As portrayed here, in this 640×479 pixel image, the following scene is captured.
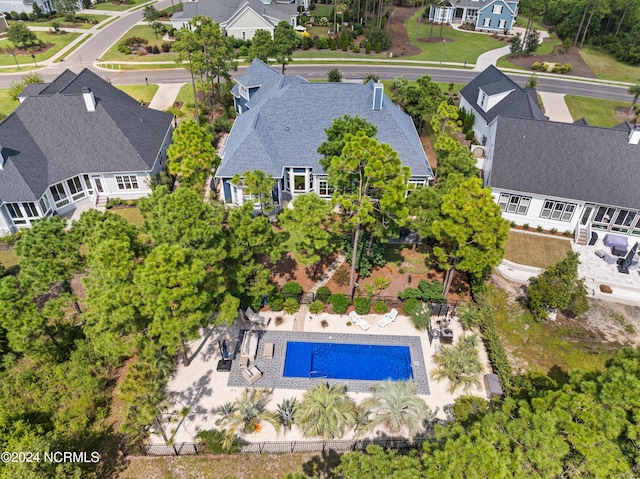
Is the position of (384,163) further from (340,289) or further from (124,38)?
(124,38)

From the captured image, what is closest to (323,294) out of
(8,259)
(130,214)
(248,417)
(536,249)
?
(248,417)

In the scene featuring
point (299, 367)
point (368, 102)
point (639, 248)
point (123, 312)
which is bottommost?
point (299, 367)

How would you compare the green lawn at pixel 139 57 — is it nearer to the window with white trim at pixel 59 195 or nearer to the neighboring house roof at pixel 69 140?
the neighboring house roof at pixel 69 140

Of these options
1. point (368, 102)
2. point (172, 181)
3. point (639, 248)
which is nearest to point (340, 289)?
point (368, 102)

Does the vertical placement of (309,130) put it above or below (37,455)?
above

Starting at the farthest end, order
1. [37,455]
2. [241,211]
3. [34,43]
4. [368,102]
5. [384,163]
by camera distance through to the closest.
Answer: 1. [34,43]
2. [368,102]
3. [241,211]
4. [384,163]
5. [37,455]

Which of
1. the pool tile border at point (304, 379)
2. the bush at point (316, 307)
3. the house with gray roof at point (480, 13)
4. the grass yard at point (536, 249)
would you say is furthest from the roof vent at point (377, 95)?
the house with gray roof at point (480, 13)

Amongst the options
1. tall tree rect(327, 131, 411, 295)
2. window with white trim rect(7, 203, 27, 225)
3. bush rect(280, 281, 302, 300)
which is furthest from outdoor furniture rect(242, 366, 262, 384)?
window with white trim rect(7, 203, 27, 225)
